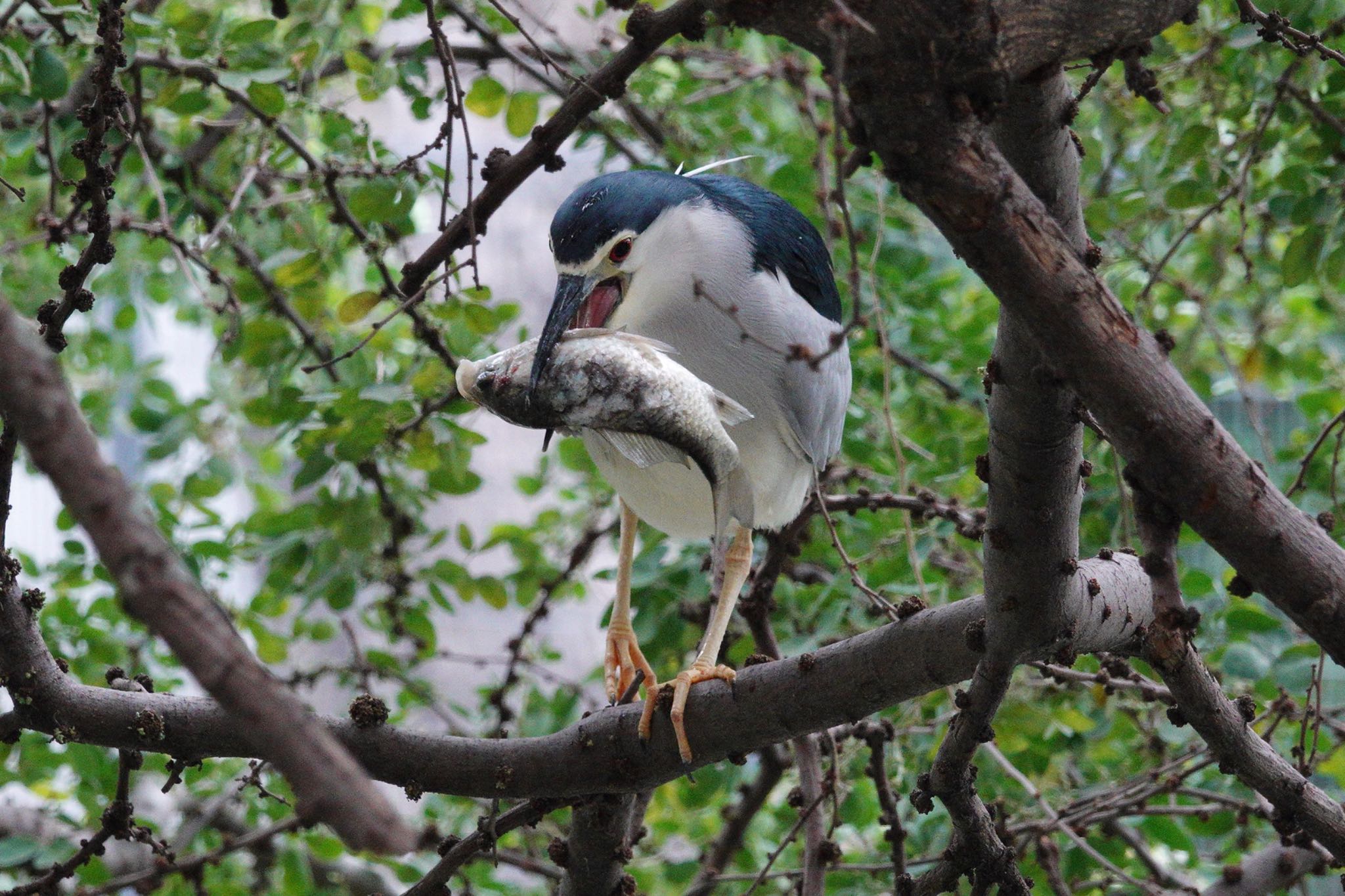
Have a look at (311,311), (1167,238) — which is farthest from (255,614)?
(1167,238)

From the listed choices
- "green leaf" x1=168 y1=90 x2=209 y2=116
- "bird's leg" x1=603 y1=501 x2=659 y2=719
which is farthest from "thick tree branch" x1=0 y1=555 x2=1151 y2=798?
"green leaf" x1=168 y1=90 x2=209 y2=116

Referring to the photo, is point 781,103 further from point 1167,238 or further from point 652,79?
point 1167,238

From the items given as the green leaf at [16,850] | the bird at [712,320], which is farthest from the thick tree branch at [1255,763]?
the green leaf at [16,850]

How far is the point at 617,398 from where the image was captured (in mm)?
1689

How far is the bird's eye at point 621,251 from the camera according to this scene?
2203 millimetres

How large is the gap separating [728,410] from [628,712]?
1.55 feet

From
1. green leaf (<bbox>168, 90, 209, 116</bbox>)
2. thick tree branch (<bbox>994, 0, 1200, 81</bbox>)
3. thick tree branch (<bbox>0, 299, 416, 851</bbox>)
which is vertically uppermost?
green leaf (<bbox>168, 90, 209, 116</bbox>)

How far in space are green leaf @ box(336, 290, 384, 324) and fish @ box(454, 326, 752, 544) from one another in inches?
25.6

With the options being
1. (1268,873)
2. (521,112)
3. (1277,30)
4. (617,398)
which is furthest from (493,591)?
(1277,30)

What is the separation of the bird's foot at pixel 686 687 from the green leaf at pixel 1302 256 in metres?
1.49

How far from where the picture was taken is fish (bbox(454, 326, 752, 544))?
1.68m

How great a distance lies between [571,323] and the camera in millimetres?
2121

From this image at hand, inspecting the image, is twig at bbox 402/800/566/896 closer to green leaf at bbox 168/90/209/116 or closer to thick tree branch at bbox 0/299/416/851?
thick tree branch at bbox 0/299/416/851

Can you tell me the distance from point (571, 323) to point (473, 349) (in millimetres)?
586
